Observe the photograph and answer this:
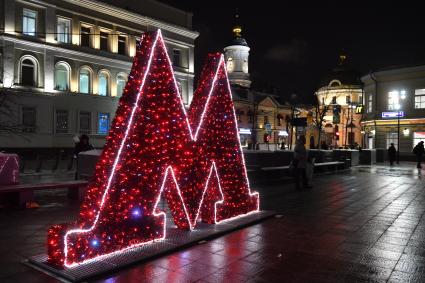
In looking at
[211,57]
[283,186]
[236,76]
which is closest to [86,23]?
[283,186]

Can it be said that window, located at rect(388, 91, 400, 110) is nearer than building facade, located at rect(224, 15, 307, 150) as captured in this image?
Yes

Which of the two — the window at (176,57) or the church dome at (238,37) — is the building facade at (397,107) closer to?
the window at (176,57)

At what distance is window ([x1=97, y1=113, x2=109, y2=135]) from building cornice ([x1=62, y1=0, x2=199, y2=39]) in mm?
9681

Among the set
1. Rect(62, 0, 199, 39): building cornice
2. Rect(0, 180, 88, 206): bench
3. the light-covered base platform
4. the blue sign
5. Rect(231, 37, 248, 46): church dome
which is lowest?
the light-covered base platform

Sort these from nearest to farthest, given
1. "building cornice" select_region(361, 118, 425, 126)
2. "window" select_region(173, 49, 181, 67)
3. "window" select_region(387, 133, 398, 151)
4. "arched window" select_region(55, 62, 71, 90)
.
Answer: "arched window" select_region(55, 62, 71, 90) → "building cornice" select_region(361, 118, 425, 126) → "window" select_region(387, 133, 398, 151) → "window" select_region(173, 49, 181, 67)

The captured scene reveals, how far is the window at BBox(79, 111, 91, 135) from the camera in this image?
129 feet

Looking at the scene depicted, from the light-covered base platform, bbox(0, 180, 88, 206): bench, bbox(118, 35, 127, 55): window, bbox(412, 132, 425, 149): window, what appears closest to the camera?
the light-covered base platform

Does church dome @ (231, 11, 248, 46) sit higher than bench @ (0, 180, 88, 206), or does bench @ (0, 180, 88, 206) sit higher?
church dome @ (231, 11, 248, 46)

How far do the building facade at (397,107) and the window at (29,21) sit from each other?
31.8m

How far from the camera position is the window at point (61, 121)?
3697cm

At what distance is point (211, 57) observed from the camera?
8734 mm

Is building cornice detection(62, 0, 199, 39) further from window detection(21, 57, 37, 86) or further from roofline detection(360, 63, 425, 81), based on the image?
roofline detection(360, 63, 425, 81)

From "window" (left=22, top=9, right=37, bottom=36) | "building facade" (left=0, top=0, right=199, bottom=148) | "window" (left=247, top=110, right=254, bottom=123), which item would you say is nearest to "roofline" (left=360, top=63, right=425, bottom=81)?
A: "building facade" (left=0, top=0, right=199, bottom=148)

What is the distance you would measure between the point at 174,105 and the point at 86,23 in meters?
35.4
